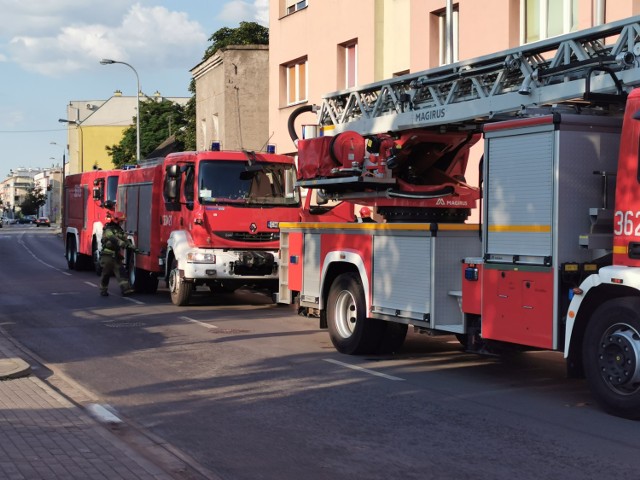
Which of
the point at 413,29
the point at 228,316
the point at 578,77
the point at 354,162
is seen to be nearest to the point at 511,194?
the point at 578,77

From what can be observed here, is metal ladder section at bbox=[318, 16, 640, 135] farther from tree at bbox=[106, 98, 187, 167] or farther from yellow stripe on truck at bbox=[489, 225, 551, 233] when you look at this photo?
tree at bbox=[106, 98, 187, 167]

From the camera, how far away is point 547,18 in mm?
19469

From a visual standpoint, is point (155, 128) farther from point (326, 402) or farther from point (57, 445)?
point (57, 445)

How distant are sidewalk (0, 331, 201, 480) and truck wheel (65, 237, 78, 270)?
19860mm

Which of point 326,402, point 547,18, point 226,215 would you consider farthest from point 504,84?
point 547,18

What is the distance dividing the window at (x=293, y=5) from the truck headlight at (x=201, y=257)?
1531cm

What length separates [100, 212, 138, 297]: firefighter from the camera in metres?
20.2

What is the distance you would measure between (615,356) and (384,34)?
63.0 feet

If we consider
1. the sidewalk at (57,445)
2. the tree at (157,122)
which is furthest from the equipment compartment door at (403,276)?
the tree at (157,122)

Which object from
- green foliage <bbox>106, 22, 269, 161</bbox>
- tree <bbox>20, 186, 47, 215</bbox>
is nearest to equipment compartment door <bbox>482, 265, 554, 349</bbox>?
green foliage <bbox>106, 22, 269, 161</bbox>

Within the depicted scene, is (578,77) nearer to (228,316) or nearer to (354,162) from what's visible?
(354,162)

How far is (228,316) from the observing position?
16.7 meters

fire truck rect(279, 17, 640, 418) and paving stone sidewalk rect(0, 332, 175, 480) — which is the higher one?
fire truck rect(279, 17, 640, 418)

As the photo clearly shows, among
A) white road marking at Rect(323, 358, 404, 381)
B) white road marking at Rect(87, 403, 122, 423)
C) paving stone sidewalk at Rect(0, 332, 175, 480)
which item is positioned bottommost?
white road marking at Rect(87, 403, 122, 423)
